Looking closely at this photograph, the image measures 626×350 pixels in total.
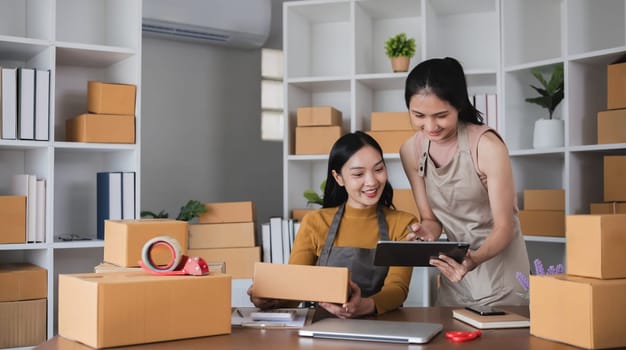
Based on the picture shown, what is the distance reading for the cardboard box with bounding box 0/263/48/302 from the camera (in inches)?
115

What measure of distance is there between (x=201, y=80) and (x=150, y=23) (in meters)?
0.48

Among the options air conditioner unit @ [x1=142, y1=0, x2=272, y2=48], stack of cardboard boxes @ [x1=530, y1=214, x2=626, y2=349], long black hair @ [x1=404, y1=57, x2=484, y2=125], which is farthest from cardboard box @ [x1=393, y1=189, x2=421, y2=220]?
stack of cardboard boxes @ [x1=530, y1=214, x2=626, y2=349]

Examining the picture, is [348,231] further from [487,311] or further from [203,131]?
[203,131]

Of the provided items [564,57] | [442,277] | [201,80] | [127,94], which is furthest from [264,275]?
[201,80]

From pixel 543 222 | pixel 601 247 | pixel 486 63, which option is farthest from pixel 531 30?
pixel 601 247

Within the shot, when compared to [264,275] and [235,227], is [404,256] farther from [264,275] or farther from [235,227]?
[235,227]

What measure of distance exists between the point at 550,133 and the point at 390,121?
0.77 meters

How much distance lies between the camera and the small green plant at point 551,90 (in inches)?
132

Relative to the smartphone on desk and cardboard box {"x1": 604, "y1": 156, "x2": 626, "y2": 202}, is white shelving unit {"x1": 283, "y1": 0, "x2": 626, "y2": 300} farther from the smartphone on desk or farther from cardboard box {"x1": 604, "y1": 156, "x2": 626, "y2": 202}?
the smartphone on desk

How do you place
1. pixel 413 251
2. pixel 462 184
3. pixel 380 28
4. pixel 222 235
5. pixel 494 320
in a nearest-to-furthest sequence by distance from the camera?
pixel 494 320
pixel 413 251
pixel 462 184
pixel 222 235
pixel 380 28

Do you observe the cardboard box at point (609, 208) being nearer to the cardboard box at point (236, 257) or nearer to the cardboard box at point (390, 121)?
the cardboard box at point (390, 121)

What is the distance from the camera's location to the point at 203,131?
13.3ft

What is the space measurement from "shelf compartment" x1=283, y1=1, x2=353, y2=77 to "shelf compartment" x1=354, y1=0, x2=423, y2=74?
0.07 m

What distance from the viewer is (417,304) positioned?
379 centimetres
